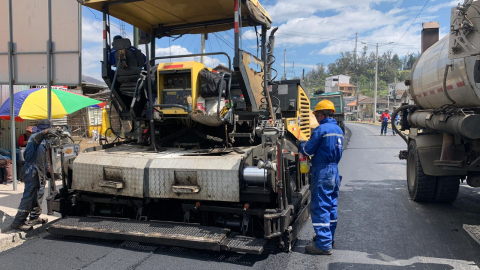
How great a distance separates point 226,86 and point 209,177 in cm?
146

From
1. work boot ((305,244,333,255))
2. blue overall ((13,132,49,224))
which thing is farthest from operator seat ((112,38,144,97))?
work boot ((305,244,333,255))

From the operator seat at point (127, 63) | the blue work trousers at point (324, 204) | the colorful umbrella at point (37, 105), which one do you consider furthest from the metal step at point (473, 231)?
the colorful umbrella at point (37, 105)

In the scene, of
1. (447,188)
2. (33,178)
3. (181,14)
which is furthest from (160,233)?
(447,188)

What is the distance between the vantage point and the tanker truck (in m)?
4.24

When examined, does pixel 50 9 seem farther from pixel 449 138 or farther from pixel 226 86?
pixel 449 138

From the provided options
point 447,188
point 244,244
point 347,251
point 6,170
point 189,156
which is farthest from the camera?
point 6,170

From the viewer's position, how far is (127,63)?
5078 mm

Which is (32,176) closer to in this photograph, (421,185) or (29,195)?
(29,195)

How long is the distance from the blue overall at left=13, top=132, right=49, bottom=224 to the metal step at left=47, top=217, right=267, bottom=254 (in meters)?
0.77

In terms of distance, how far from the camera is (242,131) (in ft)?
17.7

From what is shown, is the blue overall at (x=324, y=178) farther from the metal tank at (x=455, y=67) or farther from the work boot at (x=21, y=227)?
the work boot at (x=21, y=227)

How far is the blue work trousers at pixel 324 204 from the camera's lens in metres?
4.10

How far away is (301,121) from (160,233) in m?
3.56

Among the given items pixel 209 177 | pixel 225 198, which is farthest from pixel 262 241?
pixel 209 177
